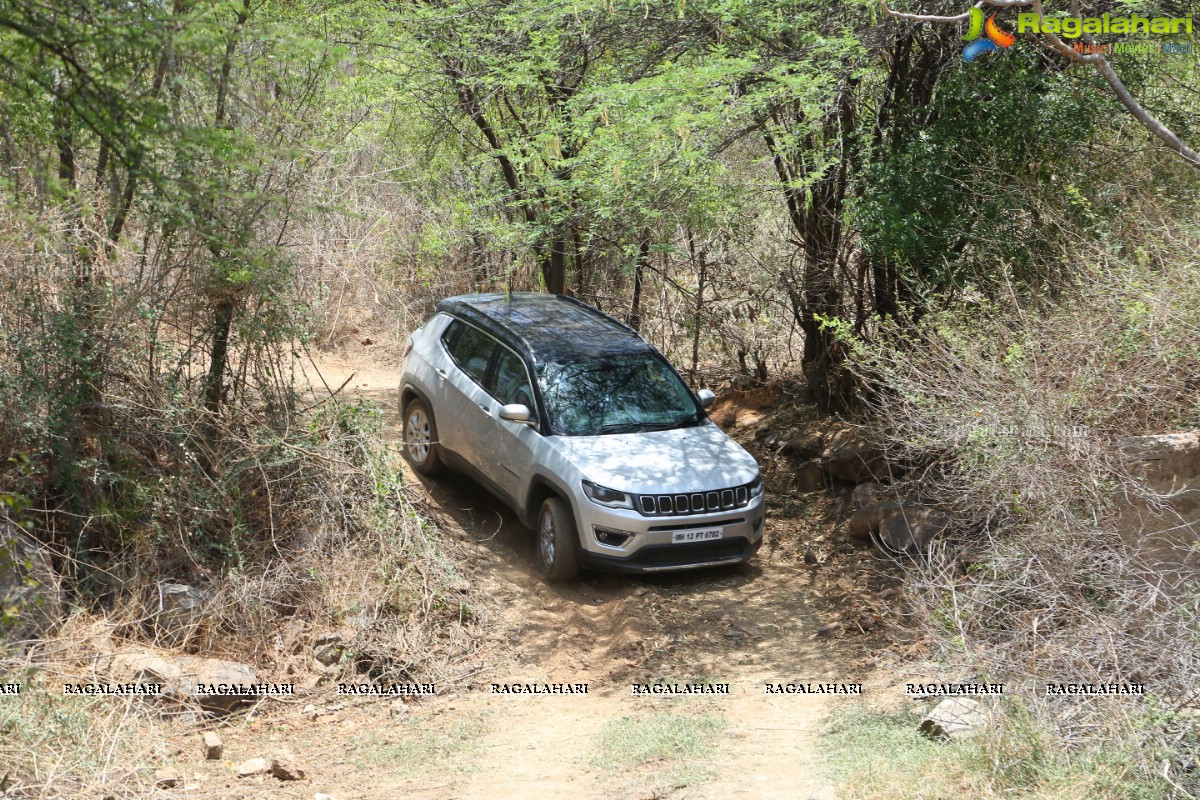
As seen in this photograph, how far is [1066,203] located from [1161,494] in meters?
3.11

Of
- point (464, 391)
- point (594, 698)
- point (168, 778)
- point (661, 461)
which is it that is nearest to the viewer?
point (168, 778)

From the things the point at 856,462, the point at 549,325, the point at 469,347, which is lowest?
the point at 856,462

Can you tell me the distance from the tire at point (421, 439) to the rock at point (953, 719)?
544cm

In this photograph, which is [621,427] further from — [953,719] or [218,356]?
[953,719]

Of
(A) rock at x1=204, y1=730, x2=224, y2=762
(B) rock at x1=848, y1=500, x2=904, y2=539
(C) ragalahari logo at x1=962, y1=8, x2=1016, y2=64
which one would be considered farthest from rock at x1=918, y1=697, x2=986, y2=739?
(C) ragalahari logo at x1=962, y1=8, x2=1016, y2=64

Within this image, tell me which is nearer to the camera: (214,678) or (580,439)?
(214,678)

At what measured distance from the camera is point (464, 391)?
9.76m

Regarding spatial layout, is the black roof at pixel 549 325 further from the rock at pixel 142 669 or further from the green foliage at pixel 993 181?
the rock at pixel 142 669

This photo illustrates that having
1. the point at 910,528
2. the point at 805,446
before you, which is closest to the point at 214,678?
the point at 910,528

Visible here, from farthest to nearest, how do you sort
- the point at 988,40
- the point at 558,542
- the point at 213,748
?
the point at 988,40 → the point at 558,542 → the point at 213,748

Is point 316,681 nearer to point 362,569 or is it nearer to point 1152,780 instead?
point 362,569

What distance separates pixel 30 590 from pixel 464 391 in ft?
12.9

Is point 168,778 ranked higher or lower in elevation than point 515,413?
lower

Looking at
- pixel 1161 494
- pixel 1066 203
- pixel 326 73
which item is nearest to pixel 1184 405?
pixel 1161 494
